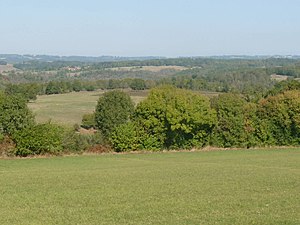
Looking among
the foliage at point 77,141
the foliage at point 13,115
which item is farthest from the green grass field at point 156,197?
the foliage at point 13,115

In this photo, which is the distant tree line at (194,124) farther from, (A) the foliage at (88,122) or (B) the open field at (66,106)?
(B) the open field at (66,106)

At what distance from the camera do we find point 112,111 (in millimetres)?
68188

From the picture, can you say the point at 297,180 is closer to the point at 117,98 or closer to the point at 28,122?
the point at 28,122

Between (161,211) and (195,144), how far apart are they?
42310 millimetres

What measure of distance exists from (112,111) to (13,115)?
16581 mm

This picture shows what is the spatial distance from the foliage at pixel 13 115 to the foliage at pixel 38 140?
3.33ft

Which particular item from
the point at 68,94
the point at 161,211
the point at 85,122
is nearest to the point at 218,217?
the point at 161,211

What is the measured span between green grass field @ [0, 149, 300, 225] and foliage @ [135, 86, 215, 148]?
22.8 metres

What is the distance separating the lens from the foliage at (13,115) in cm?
5447

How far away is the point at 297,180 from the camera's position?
29.6 m

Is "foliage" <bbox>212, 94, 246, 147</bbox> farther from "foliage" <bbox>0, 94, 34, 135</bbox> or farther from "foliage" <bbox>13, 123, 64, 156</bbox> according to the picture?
"foliage" <bbox>0, 94, 34, 135</bbox>

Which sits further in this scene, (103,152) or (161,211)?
Result: (103,152)

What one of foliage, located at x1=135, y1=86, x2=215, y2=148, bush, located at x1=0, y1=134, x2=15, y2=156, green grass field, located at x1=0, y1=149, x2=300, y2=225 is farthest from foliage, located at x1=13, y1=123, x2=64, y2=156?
green grass field, located at x1=0, y1=149, x2=300, y2=225

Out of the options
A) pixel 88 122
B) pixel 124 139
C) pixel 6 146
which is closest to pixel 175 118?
pixel 124 139
